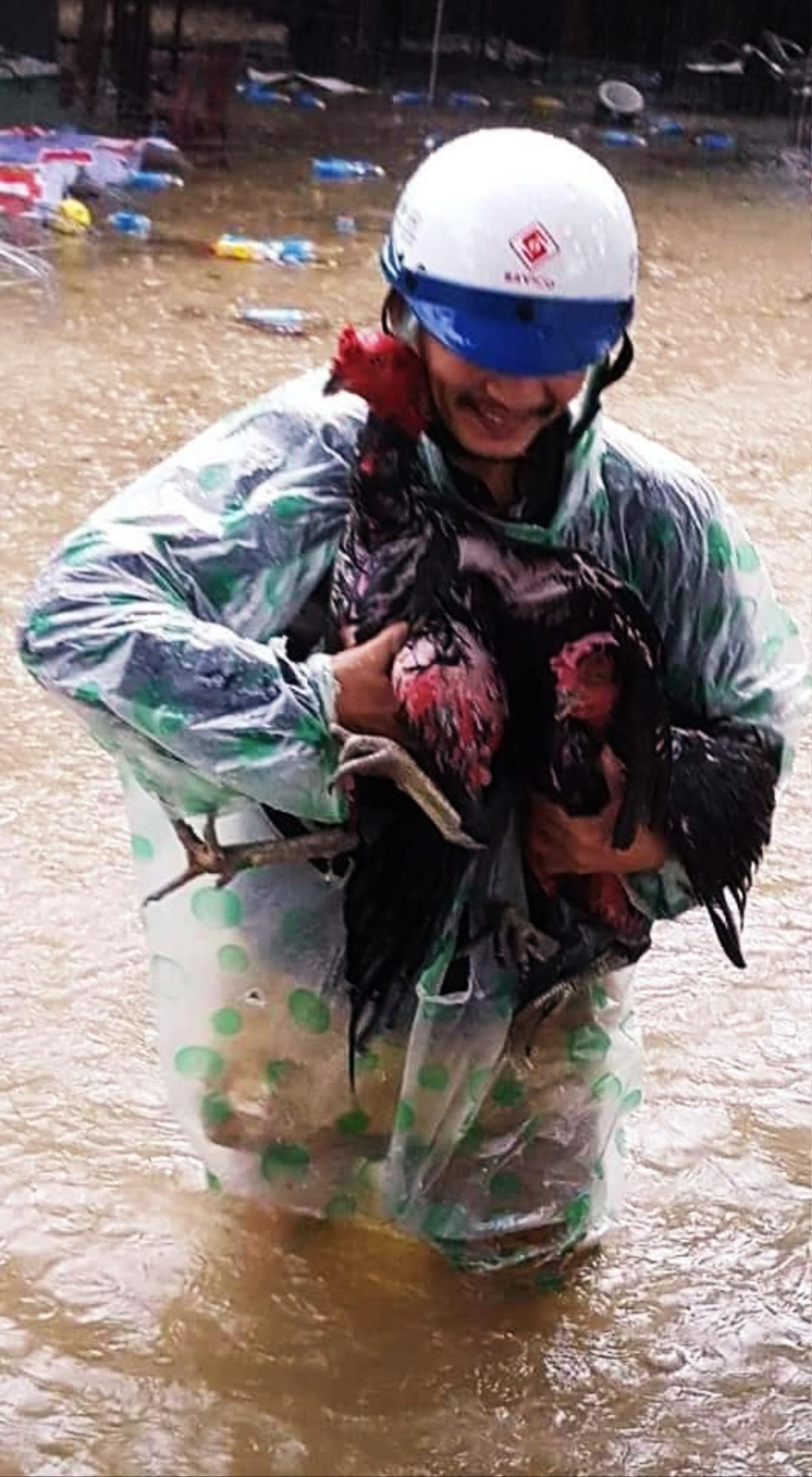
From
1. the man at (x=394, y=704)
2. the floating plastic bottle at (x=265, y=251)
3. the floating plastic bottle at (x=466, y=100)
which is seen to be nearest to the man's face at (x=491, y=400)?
the man at (x=394, y=704)

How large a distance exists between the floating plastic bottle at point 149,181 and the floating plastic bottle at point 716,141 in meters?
5.03

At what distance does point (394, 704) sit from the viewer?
195cm

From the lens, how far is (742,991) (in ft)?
10.5

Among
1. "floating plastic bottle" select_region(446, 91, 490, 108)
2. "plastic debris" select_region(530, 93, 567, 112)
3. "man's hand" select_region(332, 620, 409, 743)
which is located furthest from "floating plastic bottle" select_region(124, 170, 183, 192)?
"man's hand" select_region(332, 620, 409, 743)

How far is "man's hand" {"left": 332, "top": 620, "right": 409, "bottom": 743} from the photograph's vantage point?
1.95 meters

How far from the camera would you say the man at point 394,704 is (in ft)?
6.32

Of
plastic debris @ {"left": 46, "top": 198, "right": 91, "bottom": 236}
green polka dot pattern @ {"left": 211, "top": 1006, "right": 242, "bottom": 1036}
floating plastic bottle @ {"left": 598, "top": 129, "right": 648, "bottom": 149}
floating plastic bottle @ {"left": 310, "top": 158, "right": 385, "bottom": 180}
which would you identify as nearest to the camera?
green polka dot pattern @ {"left": 211, "top": 1006, "right": 242, "bottom": 1036}

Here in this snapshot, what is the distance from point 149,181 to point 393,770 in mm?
8093

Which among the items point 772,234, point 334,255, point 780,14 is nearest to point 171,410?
point 334,255

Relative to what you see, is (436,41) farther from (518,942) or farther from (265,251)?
(518,942)

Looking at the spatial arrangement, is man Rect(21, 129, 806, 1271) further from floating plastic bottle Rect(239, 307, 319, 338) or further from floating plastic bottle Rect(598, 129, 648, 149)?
floating plastic bottle Rect(598, 129, 648, 149)

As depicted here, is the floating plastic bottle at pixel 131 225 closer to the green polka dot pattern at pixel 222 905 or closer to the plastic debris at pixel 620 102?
the green polka dot pattern at pixel 222 905

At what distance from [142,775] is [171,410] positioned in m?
4.03

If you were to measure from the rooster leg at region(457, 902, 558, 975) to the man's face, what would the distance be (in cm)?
48
